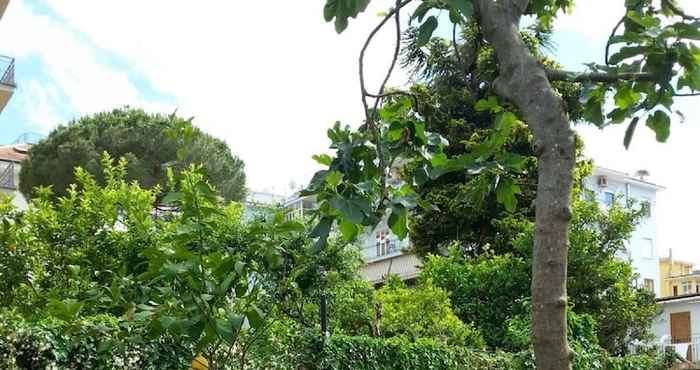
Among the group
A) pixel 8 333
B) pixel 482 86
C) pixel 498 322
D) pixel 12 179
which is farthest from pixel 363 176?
pixel 12 179

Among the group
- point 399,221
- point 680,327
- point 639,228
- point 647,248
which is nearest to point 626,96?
point 399,221

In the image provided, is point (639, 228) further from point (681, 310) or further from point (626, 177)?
point (681, 310)

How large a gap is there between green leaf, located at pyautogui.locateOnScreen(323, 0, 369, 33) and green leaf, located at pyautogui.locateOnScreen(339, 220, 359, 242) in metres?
0.52

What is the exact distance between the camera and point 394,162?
235cm

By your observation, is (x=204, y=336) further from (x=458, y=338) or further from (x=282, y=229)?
(x=458, y=338)

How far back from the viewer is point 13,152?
34.9m

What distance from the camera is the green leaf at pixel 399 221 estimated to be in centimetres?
218

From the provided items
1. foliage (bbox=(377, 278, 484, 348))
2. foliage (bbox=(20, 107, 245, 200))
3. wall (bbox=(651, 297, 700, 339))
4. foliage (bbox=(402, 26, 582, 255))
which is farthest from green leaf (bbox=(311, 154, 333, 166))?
wall (bbox=(651, 297, 700, 339))

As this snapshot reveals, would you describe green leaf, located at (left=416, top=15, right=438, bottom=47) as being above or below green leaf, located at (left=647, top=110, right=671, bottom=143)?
above

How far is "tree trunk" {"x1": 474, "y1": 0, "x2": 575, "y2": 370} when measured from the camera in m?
1.87

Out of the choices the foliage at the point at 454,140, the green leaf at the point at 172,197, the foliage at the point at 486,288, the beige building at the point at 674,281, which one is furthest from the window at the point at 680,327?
the green leaf at the point at 172,197

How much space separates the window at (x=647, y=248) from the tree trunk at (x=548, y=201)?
41107mm

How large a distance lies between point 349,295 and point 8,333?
6.45 m

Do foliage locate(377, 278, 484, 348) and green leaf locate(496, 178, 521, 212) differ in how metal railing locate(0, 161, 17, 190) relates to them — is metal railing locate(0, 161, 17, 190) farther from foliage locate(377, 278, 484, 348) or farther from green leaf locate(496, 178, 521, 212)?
green leaf locate(496, 178, 521, 212)
